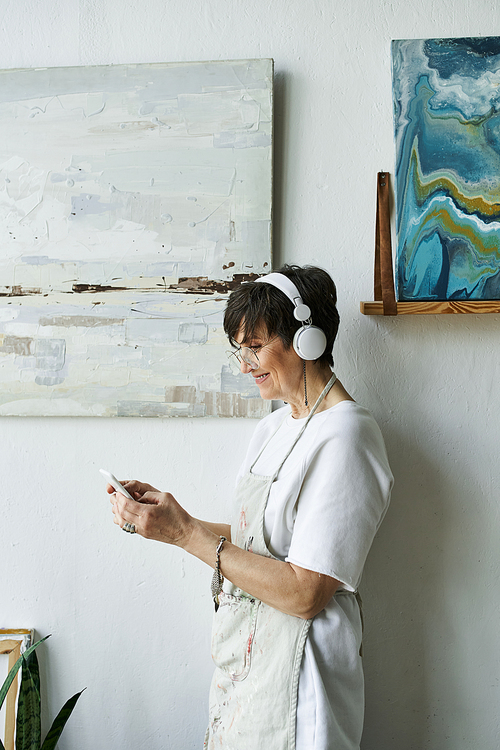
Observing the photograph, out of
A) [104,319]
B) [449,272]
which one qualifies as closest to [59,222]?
[104,319]

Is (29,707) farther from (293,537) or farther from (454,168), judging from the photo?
(454,168)

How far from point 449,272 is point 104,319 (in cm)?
85

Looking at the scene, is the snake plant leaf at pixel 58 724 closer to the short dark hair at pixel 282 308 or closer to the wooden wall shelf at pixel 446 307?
the short dark hair at pixel 282 308

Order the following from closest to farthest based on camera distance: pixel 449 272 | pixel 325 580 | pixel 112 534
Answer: pixel 325 580 → pixel 449 272 → pixel 112 534

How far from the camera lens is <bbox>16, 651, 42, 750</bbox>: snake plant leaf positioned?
1.17 meters

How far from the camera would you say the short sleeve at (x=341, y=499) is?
87 centimetres

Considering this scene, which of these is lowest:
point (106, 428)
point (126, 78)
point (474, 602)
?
point (474, 602)

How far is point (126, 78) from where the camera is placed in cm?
127

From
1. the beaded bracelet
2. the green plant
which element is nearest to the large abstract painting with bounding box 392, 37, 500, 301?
the beaded bracelet

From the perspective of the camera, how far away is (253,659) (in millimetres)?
996

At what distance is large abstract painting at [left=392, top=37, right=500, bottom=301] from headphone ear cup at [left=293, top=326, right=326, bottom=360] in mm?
364

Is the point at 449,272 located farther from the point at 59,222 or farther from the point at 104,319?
the point at 59,222

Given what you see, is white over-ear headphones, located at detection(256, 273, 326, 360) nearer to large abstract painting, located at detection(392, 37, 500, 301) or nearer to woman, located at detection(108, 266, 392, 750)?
woman, located at detection(108, 266, 392, 750)

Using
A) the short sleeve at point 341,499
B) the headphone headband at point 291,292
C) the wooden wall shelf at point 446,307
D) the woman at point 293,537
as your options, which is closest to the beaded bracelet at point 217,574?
the woman at point 293,537
